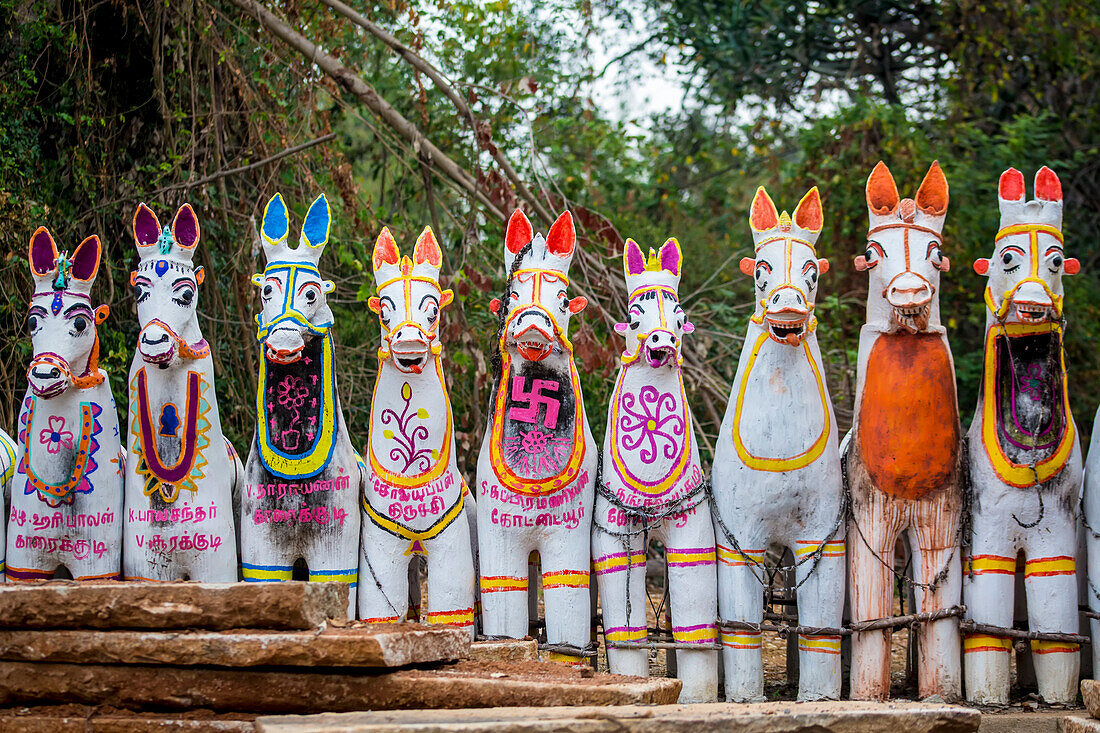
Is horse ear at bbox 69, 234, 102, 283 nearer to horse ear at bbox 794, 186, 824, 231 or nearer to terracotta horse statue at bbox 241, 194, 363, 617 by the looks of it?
terracotta horse statue at bbox 241, 194, 363, 617

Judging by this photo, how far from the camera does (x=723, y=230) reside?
12.7 meters

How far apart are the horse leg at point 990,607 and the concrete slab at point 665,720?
1.40 m

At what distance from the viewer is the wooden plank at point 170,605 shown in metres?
4.42

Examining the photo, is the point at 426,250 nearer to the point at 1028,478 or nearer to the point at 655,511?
the point at 655,511

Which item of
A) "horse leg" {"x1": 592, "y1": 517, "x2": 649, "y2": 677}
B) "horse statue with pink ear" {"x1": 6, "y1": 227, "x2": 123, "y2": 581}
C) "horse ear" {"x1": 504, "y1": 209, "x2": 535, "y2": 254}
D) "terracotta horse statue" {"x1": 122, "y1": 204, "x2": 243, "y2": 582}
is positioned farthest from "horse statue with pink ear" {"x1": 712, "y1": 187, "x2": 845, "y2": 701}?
"horse statue with pink ear" {"x1": 6, "y1": 227, "x2": 123, "y2": 581}

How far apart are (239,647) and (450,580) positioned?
1521mm

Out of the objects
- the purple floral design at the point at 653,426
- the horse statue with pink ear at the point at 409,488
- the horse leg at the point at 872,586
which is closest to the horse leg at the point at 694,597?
the purple floral design at the point at 653,426

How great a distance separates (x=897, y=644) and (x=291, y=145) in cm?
530

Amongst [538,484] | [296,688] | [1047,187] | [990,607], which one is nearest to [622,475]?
[538,484]

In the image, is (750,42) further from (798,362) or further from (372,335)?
(798,362)

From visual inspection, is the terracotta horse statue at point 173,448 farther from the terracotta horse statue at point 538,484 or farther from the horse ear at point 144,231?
the terracotta horse statue at point 538,484

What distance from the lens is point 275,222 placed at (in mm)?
5754

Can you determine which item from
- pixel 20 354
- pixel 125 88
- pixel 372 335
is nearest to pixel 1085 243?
pixel 372 335

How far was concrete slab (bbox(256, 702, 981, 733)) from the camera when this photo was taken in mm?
3850
